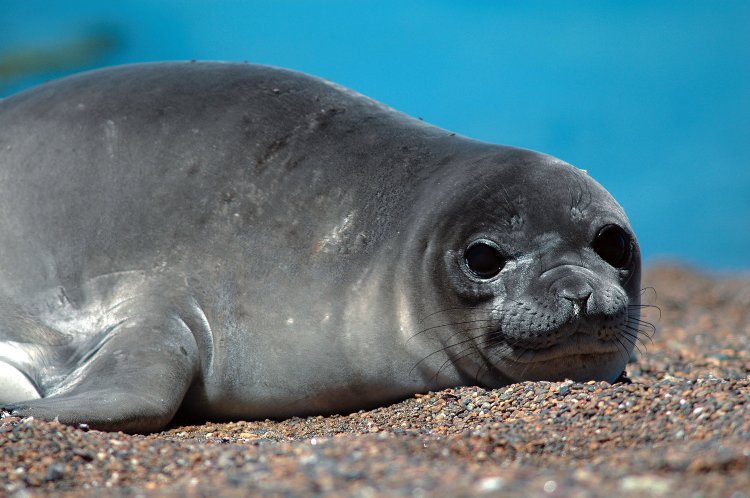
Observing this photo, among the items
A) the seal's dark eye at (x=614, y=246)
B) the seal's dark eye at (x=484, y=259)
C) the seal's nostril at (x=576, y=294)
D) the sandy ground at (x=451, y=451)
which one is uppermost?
the seal's dark eye at (x=614, y=246)

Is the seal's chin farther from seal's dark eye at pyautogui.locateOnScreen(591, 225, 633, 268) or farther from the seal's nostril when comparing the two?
seal's dark eye at pyautogui.locateOnScreen(591, 225, 633, 268)

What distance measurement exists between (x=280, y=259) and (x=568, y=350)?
1417 millimetres

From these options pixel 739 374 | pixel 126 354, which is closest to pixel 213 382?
pixel 126 354

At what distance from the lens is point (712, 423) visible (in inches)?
126

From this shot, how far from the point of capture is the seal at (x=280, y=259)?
14.0ft

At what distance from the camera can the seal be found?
4277 millimetres

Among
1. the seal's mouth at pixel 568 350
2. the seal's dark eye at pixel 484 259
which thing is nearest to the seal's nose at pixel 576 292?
the seal's mouth at pixel 568 350

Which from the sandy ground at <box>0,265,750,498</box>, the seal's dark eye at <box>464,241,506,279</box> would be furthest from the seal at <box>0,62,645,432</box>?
the sandy ground at <box>0,265,750,498</box>

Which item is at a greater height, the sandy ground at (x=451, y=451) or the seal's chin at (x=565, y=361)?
the seal's chin at (x=565, y=361)

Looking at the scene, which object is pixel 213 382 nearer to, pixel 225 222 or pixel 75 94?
pixel 225 222

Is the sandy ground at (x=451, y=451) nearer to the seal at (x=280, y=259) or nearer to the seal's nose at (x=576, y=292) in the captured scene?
the seal at (x=280, y=259)

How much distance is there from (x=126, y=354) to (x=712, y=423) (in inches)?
100

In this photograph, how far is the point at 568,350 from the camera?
4.18m

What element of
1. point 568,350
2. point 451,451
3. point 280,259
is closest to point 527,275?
point 568,350
